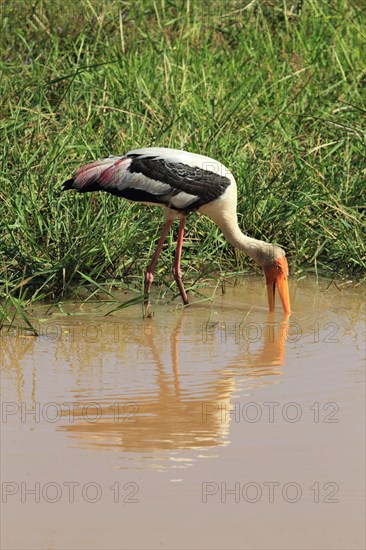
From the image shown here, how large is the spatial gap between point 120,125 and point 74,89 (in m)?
0.56

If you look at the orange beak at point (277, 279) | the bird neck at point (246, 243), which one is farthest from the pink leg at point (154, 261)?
the orange beak at point (277, 279)

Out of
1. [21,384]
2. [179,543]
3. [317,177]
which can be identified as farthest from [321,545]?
[317,177]

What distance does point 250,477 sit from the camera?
4.07m

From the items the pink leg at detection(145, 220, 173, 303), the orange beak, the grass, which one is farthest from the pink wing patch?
the orange beak

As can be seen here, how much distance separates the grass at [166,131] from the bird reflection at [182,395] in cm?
66

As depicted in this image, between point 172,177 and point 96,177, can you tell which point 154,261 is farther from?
point 96,177

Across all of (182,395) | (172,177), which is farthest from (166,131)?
(182,395)

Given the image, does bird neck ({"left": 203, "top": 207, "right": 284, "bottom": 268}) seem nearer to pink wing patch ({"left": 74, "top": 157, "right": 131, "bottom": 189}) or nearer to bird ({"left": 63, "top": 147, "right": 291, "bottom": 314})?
bird ({"left": 63, "top": 147, "right": 291, "bottom": 314})

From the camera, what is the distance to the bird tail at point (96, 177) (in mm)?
6301

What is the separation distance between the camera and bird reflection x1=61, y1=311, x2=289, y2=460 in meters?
4.50

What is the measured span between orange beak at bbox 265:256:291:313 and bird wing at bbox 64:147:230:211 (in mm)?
468

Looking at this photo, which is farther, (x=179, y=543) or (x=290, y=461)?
(x=290, y=461)

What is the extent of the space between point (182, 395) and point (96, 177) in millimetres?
1656

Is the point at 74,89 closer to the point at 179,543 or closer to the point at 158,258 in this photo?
the point at 158,258
